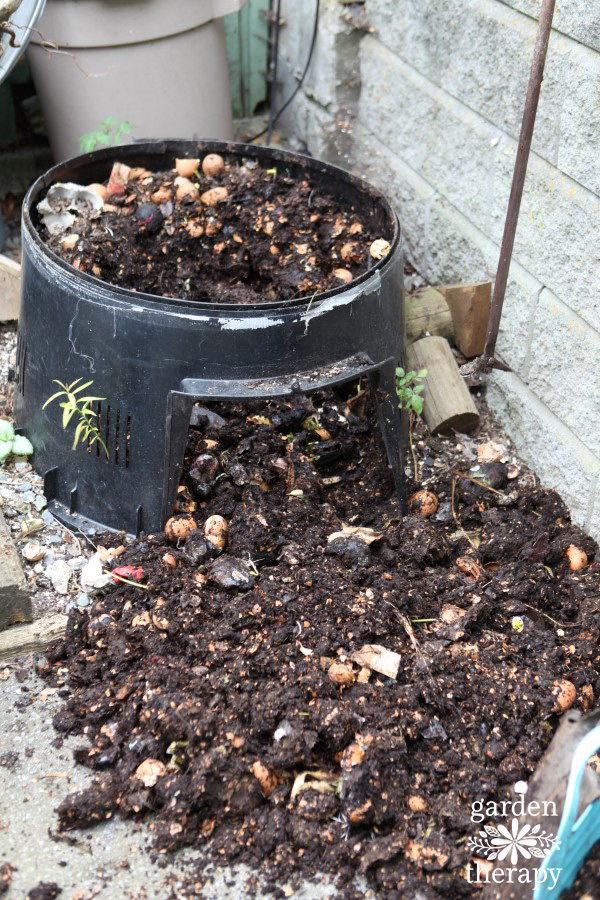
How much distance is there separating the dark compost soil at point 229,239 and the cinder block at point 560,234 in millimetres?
443

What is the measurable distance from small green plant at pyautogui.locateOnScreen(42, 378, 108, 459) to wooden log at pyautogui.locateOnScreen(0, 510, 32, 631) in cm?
36

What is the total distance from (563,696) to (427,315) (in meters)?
1.48

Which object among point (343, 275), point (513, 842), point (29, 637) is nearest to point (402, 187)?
point (343, 275)

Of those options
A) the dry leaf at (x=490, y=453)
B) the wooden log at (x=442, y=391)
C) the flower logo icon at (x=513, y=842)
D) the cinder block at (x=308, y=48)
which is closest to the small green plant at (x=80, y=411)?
the wooden log at (x=442, y=391)

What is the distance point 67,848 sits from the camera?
1730mm

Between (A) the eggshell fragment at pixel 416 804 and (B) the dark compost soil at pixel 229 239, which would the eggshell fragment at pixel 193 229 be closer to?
(B) the dark compost soil at pixel 229 239

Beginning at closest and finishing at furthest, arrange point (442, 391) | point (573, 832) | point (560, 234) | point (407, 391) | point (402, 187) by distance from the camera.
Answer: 1. point (573, 832)
2. point (560, 234)
3. point (407, 391)
4. point (442, 391)
5. point (402, 187)

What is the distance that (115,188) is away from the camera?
109 inches

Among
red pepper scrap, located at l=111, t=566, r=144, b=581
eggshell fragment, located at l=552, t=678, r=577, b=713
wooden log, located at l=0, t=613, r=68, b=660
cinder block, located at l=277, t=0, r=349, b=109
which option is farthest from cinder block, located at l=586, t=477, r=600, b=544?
cinder block, located at l=277, t=0, r=349, b=109

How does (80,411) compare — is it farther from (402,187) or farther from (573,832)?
(402,187)

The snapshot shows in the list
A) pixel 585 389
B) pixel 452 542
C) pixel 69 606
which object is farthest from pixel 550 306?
pixel 69 606

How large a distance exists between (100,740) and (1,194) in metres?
2.94

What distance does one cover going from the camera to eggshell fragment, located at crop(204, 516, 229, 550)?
219 centimetres

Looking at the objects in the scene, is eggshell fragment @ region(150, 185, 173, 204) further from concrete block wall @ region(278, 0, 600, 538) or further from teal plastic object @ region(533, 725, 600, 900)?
teal plastic object @ region(533, 725, 600, 900)
